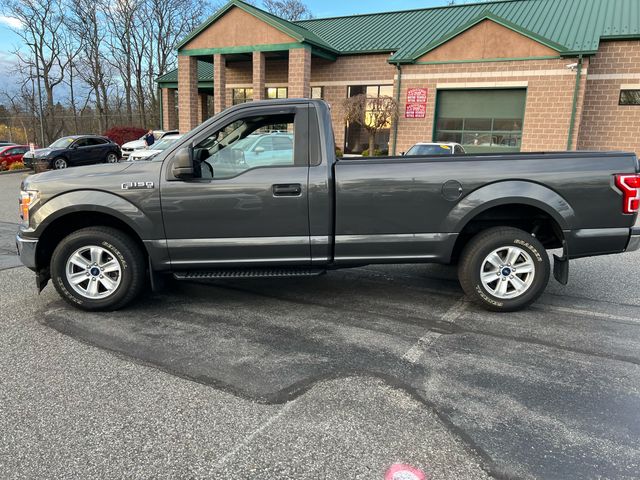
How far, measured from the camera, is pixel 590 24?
18203 mm

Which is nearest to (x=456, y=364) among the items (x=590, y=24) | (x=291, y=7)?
(x=590, y=24)

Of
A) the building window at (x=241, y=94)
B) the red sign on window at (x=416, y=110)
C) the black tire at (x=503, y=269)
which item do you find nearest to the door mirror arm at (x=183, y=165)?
the black tire at (x=503, y=269)

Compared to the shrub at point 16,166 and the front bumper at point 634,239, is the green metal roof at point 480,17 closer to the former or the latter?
the front bumper at point 634,239

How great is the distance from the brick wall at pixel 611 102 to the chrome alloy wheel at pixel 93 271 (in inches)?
731

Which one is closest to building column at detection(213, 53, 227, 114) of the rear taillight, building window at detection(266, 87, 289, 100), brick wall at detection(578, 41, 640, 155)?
building window at detection(266, 87, 289, 100)

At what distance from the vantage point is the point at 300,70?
20.3 m

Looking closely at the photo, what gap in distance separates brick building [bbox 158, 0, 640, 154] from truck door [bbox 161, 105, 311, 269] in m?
16.1

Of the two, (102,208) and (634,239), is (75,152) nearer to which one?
(102,208)

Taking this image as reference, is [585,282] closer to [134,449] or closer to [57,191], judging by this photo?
[134,449]

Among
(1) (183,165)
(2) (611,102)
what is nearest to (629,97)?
(2) (611,102)

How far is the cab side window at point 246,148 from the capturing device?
4.46 m

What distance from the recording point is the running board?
447cm

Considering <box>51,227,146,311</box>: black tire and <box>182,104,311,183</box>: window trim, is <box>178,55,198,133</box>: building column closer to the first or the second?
<box>51,227,146,311</box>: black tire

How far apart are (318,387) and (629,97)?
1934cm
